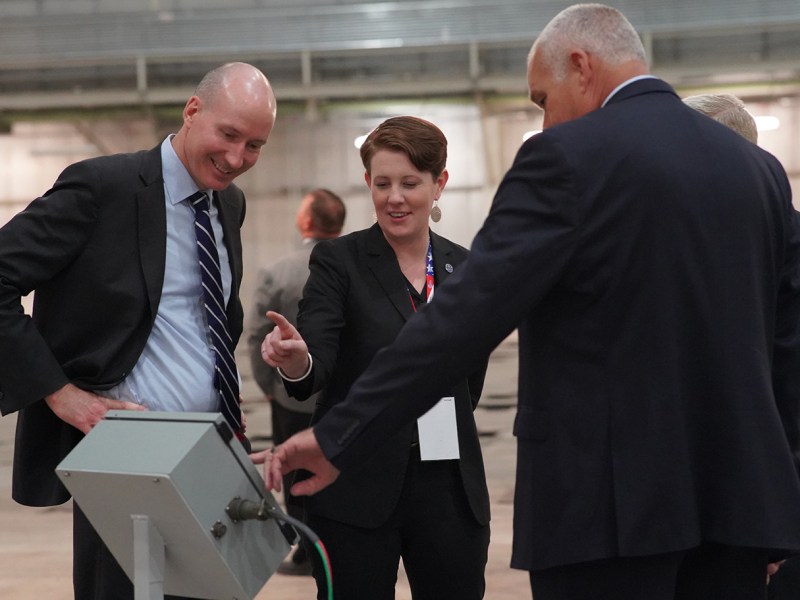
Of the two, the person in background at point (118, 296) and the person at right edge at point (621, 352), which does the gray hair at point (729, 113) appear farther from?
the person in background at point (118, 296)

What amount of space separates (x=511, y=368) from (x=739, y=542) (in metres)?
8.57

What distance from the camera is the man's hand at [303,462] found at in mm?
1651

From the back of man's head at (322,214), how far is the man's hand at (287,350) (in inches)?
95.2

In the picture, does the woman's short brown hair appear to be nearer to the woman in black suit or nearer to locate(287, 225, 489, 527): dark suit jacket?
the woman in black suit

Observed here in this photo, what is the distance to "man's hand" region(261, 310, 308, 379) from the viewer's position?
6.42 feet

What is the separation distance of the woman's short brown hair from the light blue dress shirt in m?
0.41

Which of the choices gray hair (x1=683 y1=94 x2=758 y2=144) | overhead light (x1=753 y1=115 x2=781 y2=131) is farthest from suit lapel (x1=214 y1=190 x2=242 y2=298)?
overhead light (x1=753 y1=115 x2=781 y2=131)

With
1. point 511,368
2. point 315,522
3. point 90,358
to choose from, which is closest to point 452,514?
point 315,522

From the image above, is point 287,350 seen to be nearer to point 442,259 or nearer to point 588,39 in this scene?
point 442,259

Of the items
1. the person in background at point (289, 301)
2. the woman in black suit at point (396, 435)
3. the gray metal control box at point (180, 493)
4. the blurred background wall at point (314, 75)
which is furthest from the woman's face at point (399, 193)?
the blurred background wall at point (314, 75)

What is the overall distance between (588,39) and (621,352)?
503 millimetres

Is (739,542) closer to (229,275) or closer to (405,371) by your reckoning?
(405,371)

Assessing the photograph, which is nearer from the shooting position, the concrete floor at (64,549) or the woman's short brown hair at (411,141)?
the woman's short brown hair at (411,141)

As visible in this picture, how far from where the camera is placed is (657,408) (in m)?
1.54
